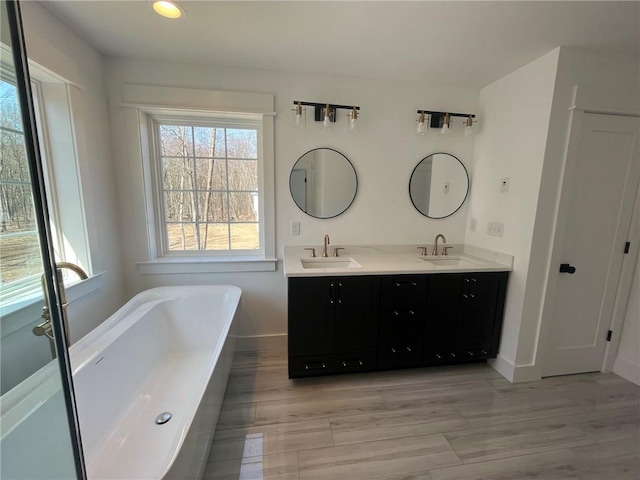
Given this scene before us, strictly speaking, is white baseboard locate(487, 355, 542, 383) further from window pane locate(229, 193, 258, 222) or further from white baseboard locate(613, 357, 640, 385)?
window pane locate(229, 193, 258, 222)

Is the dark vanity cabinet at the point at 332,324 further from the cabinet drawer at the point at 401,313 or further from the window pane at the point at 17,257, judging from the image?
the window pane at the point at 17,257

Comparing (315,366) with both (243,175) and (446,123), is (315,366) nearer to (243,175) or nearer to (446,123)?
(243,175)

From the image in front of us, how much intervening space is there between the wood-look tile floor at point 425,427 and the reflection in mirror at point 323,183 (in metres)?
1.39

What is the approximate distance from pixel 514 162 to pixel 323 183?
4.89ft

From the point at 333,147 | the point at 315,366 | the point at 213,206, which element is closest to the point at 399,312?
the point at 315,366

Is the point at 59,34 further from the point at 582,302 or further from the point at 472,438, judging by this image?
the point at 582,302

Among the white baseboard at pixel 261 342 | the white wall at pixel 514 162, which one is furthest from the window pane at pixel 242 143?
the white wall at pixel 514 162

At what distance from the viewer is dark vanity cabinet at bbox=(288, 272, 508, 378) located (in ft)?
6.24

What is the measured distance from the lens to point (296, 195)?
7.60ft

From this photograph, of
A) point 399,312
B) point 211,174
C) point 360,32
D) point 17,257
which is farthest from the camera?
point 211,174

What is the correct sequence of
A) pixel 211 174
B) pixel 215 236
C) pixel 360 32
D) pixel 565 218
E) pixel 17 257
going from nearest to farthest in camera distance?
pixel 17 257, pixel 360 32, pixel 565 218, pixel 211 174, pixel 215 236

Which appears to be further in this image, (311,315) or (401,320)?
(401,320)

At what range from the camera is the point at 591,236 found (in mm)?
1973

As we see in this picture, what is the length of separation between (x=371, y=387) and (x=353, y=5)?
94.7 inches
